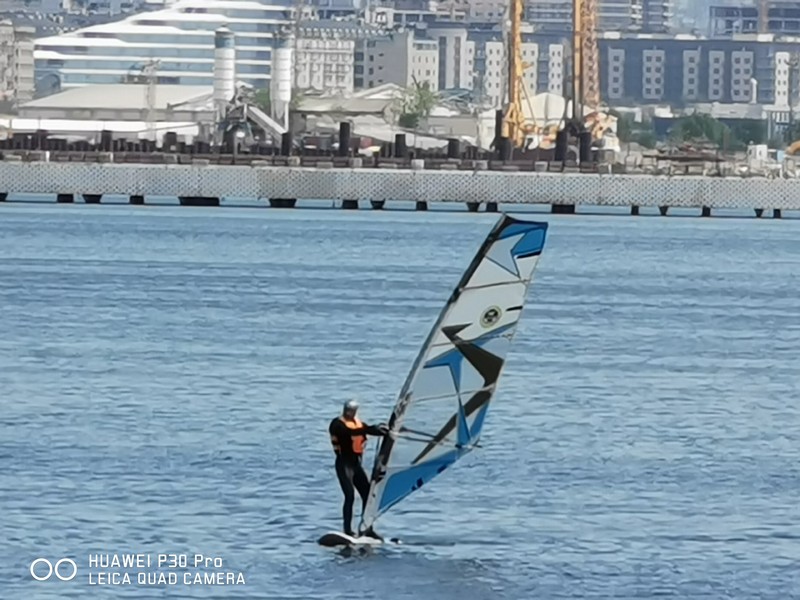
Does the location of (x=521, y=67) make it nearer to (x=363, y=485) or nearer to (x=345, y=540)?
(x=345, y=540)

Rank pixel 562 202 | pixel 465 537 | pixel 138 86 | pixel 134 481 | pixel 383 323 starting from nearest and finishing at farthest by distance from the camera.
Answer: pixel 465 537, pixel 134 481, pixel 383 323, pixel 562 202, pixel 138 86

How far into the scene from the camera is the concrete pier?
9119 centimetres

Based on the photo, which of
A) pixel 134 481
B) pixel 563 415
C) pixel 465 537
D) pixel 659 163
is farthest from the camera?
pixel 659 163

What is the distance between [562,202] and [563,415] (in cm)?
6461

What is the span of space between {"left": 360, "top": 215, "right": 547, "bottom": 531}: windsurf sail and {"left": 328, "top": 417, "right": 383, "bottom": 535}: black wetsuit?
0.11 metres

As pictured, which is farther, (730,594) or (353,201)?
(353,201)

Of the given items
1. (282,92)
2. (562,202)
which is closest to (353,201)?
(562,202)

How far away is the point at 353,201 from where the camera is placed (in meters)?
98.0

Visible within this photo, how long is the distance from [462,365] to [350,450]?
1.04 meters

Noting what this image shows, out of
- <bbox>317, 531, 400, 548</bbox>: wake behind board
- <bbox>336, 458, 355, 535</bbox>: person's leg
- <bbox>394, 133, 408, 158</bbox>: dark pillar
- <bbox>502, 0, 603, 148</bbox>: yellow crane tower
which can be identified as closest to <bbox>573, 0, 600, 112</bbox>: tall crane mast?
<bbox>502, 0, 603, 148</bbox>: yellow crane tower

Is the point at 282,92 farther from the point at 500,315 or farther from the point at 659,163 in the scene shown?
the point at 500,315

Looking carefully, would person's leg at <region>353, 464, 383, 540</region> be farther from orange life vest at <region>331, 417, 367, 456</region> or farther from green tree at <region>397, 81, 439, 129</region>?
green tree at <region>397, 81, 439, 129</region>

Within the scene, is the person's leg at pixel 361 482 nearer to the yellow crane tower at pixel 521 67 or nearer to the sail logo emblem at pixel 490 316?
the sail logo emblem at pixel 490 316

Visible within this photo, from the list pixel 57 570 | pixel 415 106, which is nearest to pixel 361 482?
pixel 57 570
